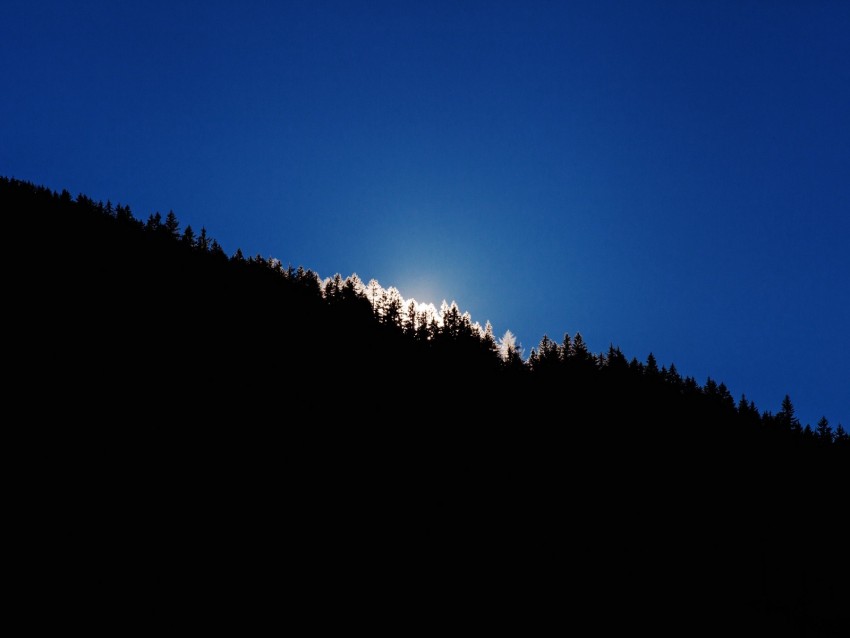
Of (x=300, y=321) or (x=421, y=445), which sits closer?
(x=421, y=445)

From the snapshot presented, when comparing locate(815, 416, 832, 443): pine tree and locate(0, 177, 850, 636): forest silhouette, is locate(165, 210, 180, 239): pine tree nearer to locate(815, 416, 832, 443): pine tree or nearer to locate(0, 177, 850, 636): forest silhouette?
locate(0, 177, 850, 636): forest silhouette

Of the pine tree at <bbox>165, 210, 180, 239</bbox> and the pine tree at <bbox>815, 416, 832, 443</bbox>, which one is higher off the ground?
the pine tree at <bbox>165, 210, 180, 239</bbox>

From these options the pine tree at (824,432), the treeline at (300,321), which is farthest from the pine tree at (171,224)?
the pine tree at (824,432)

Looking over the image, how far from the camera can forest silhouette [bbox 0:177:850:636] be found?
48562mm

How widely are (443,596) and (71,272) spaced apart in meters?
65.4

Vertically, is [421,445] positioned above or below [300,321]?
below

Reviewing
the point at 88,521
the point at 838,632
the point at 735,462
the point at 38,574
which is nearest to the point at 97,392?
the point at 88,521

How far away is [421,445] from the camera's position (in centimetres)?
6228

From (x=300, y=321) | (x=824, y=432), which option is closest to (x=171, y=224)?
(x=300, y=321)

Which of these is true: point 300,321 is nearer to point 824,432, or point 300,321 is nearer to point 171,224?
point 171,224

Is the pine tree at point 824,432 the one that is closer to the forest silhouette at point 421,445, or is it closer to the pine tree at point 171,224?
the forest silhouette at point 421,445

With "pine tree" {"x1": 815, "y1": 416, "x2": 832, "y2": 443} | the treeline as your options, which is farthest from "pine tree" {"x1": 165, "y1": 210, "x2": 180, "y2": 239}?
"pine tree" {"x1": 815, "y1": 416, "x2": 832, "y2": 443}

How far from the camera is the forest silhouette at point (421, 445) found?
159 ft

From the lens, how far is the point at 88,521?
38.9 metres
